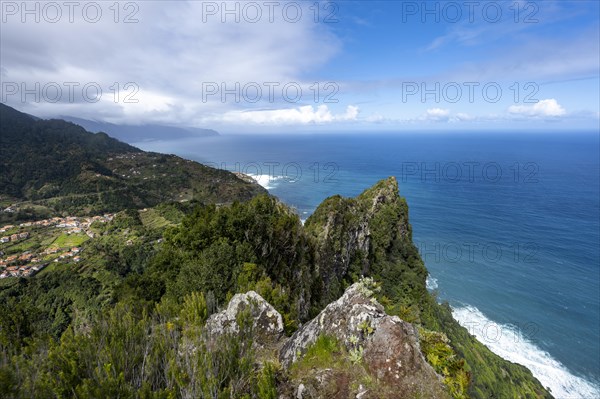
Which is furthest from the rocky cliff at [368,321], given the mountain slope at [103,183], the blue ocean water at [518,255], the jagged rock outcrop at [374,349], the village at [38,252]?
the mountain slope at [103,183]

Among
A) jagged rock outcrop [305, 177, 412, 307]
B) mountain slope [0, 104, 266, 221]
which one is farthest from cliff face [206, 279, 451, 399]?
mountain slope [0, 104, 266, 221]

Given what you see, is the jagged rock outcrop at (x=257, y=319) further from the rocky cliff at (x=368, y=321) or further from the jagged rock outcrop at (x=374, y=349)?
the jagged rock outcrop at (x=374, y=349)

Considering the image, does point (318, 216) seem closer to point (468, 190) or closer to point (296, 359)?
point (296, 359)

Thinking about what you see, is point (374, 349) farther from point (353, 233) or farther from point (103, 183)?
point (103, 183)

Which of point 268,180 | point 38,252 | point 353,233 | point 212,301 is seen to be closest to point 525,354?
point 353,233

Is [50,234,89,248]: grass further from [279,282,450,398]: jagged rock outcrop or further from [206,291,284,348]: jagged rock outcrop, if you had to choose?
[279,282,450,398]: jagged rock outcrop
